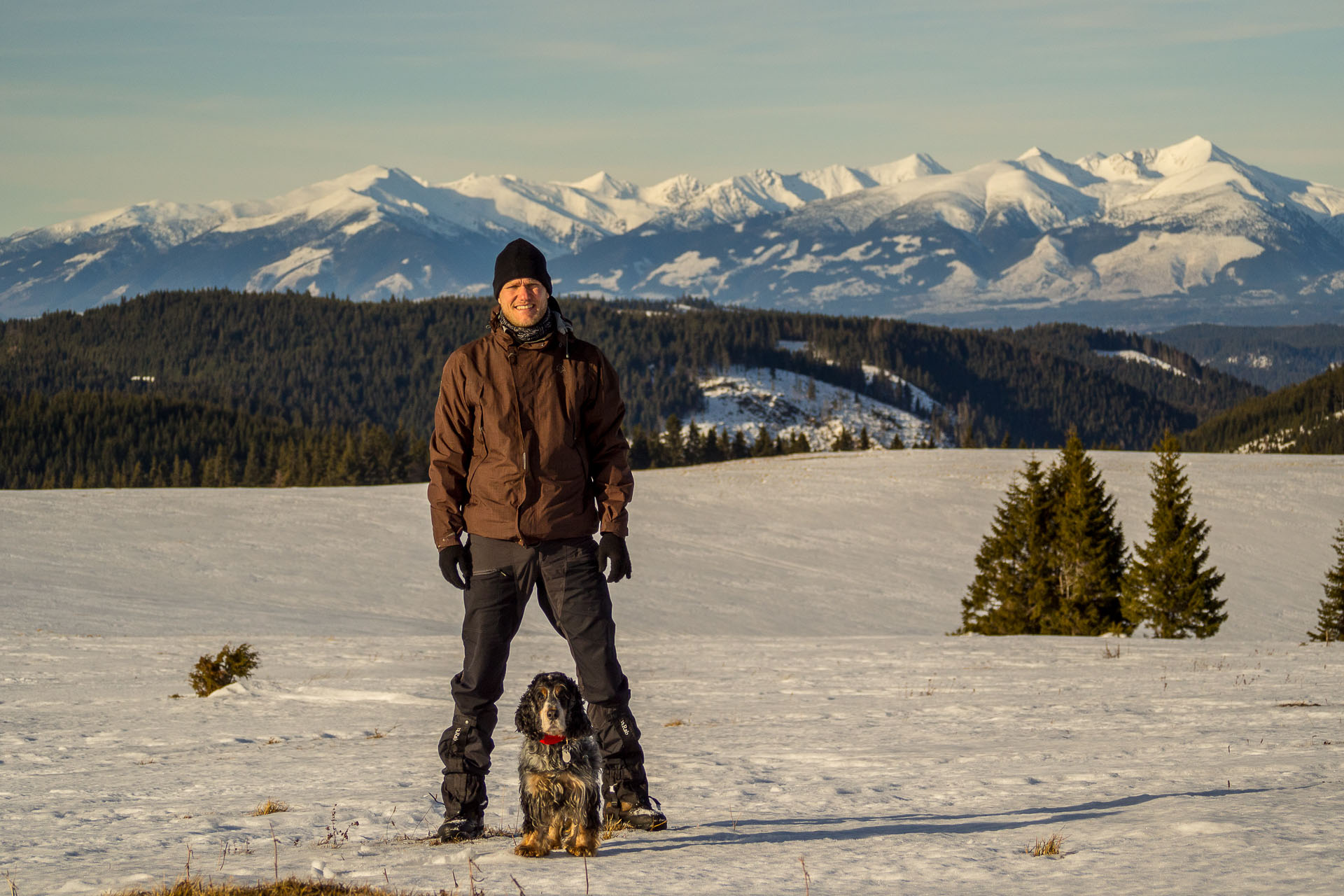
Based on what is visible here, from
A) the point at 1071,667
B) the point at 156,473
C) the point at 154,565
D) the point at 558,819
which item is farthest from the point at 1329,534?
the point at 156,473

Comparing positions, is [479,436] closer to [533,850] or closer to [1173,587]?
[533,850]

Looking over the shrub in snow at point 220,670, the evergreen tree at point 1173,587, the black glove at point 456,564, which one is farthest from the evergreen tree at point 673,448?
the black glove at point 456,564

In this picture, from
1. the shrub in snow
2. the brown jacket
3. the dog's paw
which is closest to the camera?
the dog's paw

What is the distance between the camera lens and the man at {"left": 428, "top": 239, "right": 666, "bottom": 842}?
6.70 metres

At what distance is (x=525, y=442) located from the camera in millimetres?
6656

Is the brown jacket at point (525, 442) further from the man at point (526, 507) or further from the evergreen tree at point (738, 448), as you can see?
the evergreen tree at point (738, 448)

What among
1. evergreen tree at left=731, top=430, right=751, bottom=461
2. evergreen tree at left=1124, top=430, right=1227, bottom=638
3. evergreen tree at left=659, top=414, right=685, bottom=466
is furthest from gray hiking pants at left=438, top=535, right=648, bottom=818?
evergreen tree at left=731, top=430, right=751, bottom=461

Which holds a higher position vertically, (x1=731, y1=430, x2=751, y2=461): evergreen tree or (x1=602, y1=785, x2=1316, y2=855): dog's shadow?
(x1=731, y1=430, x2=751, y2=461): evergreen tree

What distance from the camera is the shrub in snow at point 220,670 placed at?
49.6 feet

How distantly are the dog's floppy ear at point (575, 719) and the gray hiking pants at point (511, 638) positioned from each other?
45cm

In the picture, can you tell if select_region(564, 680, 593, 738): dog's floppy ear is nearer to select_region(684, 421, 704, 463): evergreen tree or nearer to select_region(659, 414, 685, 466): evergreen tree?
select_region(684, 421, 704, 463): evergreen tree

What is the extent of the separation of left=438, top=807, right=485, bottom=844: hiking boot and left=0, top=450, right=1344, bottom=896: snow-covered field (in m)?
0.13

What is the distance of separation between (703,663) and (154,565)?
77.9ft

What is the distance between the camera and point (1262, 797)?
25.4ft
